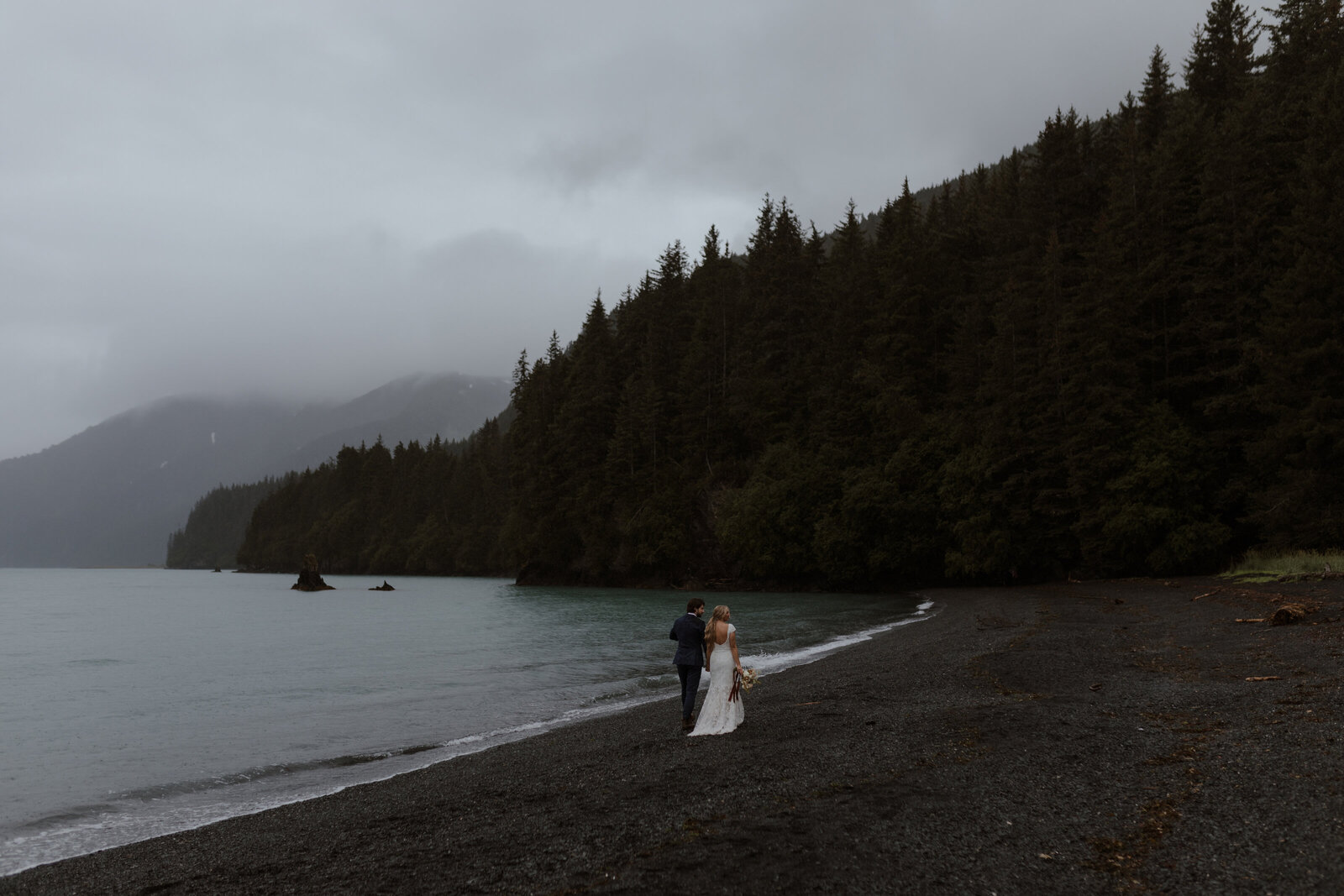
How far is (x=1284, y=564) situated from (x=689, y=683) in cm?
3424

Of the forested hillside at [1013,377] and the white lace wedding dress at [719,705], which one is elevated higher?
the forested hillside at [1013,377]

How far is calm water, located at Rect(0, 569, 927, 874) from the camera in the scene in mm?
14344

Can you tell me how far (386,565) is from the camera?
165375 mm

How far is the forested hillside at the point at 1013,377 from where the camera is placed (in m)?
42.7

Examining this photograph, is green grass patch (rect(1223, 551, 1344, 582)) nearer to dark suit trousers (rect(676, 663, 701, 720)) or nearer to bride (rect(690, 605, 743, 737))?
bride (rect(690, 605, 743, 737))

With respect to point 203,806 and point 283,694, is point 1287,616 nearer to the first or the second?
point 203,806

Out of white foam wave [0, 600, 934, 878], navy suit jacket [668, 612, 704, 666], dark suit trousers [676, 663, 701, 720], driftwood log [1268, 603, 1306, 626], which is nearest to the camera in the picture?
white foam wave [0, 600, 934, 878]

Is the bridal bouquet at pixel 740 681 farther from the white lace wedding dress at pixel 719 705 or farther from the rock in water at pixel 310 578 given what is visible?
the rock in water at pixel 310 578

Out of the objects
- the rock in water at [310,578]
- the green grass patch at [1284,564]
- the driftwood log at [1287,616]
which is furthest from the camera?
the rock in water at [310,578]

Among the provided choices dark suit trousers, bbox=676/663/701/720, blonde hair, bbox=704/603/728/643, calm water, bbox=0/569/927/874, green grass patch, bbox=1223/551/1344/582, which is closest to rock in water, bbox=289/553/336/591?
calm water, bbox=0/569/927/874

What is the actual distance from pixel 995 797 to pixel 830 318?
69.2m

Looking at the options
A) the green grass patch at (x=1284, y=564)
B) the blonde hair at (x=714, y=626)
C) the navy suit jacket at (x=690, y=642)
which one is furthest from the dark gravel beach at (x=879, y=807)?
the green grass patch at (x=1284, y=564)

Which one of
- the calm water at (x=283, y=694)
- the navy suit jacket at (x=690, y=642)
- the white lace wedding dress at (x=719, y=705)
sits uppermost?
the navy suit jacket at (x=690, y=642)

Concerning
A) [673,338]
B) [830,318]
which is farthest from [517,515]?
[830,318]
